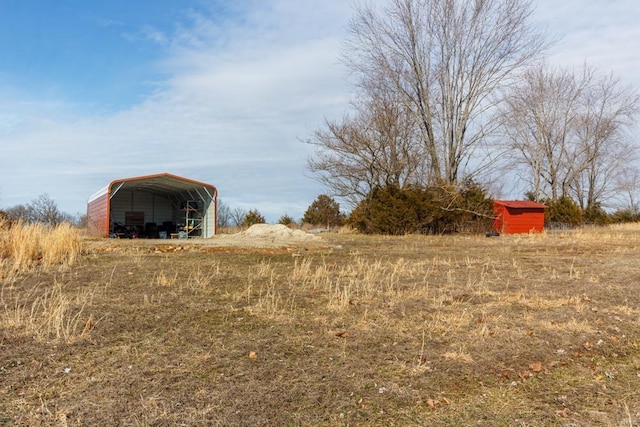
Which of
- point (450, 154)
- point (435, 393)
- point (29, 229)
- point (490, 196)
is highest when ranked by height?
point (450, 154)

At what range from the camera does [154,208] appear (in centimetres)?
3453

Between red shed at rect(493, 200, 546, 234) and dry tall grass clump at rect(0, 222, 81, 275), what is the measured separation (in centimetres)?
2414

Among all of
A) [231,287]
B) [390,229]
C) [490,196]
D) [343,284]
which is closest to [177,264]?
[231,287]

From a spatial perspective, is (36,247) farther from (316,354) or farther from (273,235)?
(273,235)

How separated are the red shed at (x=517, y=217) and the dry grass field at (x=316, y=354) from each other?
22735 millimetres

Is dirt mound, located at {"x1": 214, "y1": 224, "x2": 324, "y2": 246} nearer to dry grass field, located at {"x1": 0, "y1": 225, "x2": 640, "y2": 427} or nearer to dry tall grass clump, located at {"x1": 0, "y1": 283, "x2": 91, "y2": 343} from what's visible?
dry grass field, located at {"x1": 0, "y1": 225, "x2": 640, "y2": 427}

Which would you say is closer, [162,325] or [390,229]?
[162,325]

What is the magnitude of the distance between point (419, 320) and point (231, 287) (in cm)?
316

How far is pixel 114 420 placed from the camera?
2814mm

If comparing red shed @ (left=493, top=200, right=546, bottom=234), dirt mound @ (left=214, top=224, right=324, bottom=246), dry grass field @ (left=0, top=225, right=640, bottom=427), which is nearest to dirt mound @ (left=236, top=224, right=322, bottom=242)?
dirt mound @ (left=214, top=224, right=324, bottom=246)

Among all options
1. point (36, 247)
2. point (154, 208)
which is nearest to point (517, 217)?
point (154, 208)

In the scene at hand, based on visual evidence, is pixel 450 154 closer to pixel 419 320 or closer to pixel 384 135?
pixel 384 135

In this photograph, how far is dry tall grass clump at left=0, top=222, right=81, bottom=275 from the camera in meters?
9.09

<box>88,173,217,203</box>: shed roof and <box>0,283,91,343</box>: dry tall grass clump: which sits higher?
<box>88,173,217,203</box>: shed roof
